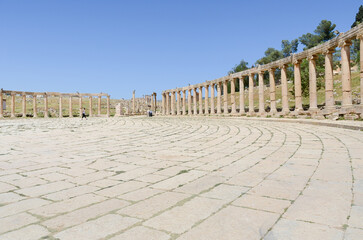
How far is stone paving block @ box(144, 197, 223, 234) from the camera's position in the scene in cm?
229

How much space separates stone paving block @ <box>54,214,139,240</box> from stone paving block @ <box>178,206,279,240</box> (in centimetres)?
60

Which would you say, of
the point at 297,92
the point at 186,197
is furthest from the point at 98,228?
the point at 297,92

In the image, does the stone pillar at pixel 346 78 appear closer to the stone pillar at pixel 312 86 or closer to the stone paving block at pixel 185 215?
the stone pillar at pixel 312 86

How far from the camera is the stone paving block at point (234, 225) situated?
2100 millimetres

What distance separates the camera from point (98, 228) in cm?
229

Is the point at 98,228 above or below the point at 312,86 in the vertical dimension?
below

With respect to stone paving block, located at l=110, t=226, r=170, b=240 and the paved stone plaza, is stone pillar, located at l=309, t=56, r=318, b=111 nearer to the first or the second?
the paved stone plaza

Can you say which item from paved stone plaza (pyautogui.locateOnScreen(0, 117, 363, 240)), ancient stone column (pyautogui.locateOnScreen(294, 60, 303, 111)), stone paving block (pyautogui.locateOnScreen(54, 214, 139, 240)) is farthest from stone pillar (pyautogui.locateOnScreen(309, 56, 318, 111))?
stone paving block (pyautogui.locateOnScreen(54, 214, 139, 240))

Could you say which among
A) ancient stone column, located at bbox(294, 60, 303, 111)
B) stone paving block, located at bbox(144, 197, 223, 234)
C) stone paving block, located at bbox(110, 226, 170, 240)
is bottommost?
stone paving block, located at bbox(110, 226, 170, 240)

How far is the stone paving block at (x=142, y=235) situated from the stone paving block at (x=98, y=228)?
0.11m

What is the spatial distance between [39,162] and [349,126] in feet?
35.2

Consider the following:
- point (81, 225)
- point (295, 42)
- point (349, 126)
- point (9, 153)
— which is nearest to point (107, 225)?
point (81, 225)

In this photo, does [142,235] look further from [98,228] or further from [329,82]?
[329,82]

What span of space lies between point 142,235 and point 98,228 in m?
0.44
